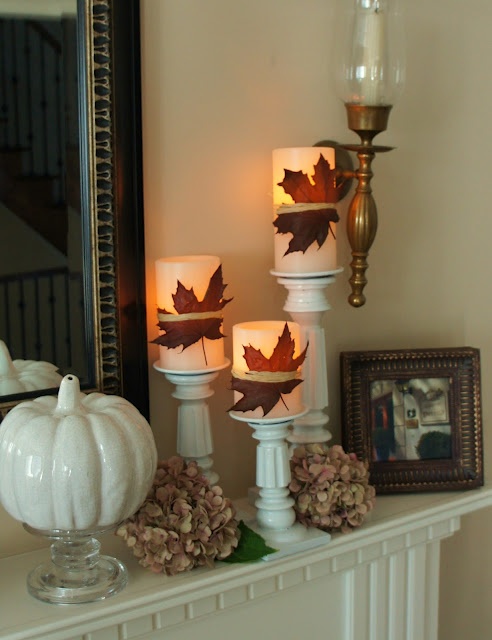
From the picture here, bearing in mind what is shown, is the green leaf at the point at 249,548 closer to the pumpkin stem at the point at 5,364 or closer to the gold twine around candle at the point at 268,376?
the gold twine around candle at the point at 268,376

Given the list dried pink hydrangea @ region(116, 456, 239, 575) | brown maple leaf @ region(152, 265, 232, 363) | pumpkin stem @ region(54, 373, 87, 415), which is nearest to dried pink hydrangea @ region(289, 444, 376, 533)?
dried pink hydrangea @ region(116, 456, 239, 575)

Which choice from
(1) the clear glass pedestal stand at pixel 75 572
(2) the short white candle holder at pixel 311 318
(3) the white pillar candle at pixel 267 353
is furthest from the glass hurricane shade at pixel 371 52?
(1) the clear glass pedestal stand at pixel 75 572

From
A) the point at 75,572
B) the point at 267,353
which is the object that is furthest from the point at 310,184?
the point at 75,572

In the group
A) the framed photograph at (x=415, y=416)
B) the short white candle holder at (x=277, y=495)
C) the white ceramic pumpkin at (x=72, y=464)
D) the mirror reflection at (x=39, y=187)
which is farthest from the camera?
the framed photograph at (x=415, y=416)

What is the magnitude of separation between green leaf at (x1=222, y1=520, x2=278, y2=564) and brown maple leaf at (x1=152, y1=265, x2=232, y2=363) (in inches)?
10.3

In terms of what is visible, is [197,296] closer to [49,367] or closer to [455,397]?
[49,367]

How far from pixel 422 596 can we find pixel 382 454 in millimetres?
225

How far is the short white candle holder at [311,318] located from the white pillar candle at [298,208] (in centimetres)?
1

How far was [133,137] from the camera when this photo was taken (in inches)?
46.6

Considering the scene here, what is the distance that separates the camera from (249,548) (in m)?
1.14

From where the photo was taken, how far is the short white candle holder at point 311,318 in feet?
4.19

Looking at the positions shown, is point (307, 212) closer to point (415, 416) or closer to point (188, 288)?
point (188, 288)

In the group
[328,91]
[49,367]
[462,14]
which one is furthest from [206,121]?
[462,14]

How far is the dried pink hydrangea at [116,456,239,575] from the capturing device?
3.52 feet
